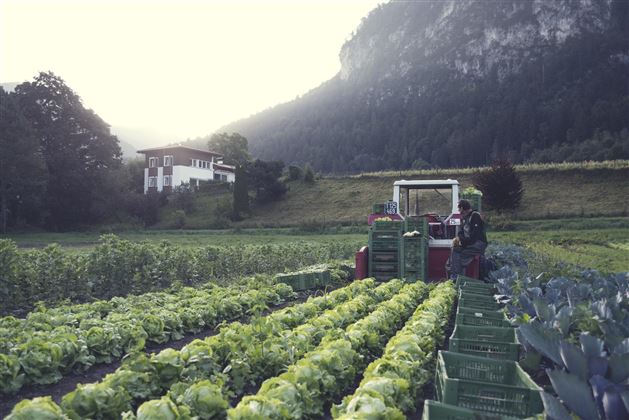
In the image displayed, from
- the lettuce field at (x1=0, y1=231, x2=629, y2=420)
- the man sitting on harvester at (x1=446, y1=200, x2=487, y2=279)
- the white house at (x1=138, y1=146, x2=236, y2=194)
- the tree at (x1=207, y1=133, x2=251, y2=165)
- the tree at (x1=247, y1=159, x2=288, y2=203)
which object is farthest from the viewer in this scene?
the tree at (x1=207, y1=133, x2=251, y2=165)

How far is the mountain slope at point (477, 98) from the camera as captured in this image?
89812 mm

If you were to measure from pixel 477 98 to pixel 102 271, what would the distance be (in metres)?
112

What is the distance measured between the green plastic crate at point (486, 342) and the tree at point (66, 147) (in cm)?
4778

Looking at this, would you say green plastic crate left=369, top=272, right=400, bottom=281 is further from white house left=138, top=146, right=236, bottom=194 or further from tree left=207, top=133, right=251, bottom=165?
tree left=207, top=133, right=251, bottom=165

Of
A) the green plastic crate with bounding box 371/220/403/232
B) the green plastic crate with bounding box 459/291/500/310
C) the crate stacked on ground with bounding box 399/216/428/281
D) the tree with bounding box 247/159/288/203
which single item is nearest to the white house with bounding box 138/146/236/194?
the tree with bounding box 247/159/288/203

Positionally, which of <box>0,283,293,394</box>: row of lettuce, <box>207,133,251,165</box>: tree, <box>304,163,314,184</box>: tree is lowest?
<box>0,283,293,394</box>: row of lettuce

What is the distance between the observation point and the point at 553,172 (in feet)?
150

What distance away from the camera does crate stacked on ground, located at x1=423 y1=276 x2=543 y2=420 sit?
330 centimetres

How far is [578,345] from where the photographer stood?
15.5ft

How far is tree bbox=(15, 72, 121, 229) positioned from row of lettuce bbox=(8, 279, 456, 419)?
46.3 m

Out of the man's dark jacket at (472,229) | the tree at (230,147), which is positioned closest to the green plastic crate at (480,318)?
the man's dark jacket at (472,229)

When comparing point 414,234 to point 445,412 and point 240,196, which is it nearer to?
point 445,412

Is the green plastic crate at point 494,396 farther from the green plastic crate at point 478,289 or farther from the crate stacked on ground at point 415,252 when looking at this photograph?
the crate stacked on ground at point 415,252


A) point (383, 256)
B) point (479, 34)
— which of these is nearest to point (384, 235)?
point (383, 256)
